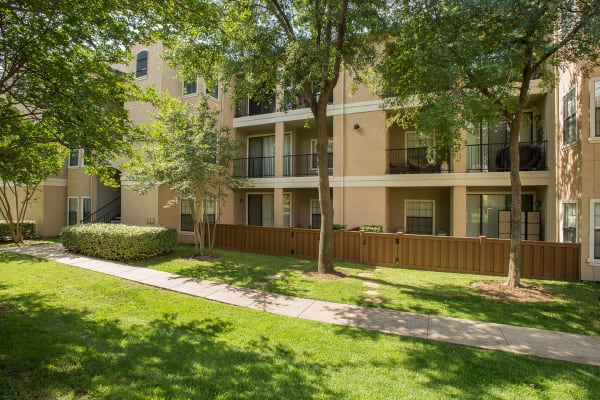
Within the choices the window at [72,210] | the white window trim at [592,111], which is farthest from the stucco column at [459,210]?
the window at [72,210]

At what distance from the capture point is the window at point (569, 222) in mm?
9574

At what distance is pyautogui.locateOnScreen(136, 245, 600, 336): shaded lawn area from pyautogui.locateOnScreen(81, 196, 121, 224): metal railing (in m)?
7.95

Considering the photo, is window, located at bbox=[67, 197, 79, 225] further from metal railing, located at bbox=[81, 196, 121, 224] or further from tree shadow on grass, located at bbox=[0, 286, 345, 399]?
tree shadow on grass, located at bbox=[0, 286, 345, 399]

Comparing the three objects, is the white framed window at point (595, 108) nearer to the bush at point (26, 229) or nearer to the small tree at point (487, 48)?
the small tree at point (487, 48)

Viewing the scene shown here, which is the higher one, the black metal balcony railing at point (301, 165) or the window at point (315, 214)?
the black metal balcony railing at point (301, 165)

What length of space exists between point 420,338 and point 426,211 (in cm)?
1029

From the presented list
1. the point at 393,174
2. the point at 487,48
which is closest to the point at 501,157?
the point at 393,174

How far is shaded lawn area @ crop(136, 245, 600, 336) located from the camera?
6242 millimetres

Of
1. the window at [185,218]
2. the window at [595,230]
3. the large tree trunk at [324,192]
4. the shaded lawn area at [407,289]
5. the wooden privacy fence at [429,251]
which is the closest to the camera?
the shaded lawn area at [407,289]

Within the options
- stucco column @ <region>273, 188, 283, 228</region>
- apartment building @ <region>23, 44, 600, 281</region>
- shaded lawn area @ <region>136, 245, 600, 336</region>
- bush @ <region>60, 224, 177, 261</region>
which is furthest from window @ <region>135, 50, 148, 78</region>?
shaded lawn area @ <region>136, 245, 600, 336</region>

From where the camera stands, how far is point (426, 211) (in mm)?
14508

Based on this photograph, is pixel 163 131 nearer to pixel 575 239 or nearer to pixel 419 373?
pixel 419 373

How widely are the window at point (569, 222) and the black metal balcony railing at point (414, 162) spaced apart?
3924 millimetres

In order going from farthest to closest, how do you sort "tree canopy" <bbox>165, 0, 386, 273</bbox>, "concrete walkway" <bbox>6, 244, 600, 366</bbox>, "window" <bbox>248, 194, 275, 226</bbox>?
1. "window" <bbox>248, 194, 275, 226</bbox>
2. "tree canopy" <bbox>165, 0, 386, 273</bbox>
3. "concrete walkway" <bbox>6, 244, 600, 366</bbox>
